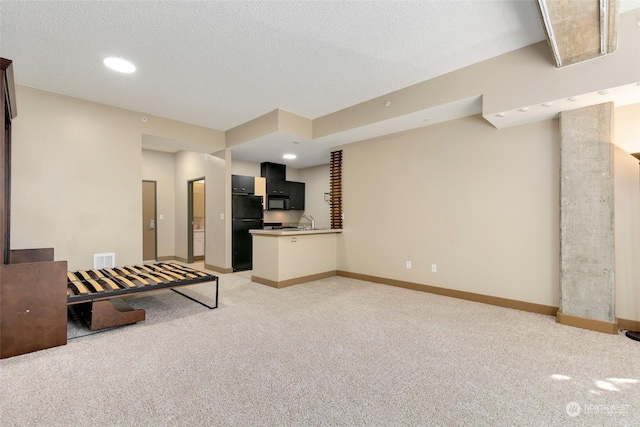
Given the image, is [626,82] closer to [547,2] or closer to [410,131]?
[547,2]

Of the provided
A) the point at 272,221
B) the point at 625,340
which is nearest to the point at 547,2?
the point at 625,340

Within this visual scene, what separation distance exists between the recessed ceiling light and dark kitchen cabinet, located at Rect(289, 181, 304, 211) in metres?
4.53

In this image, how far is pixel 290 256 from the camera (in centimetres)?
491

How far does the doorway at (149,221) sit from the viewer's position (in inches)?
287

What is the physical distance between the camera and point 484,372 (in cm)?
215

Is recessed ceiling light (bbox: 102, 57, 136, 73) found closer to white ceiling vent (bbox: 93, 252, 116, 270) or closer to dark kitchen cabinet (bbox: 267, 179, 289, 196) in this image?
white ceiling vent (bbox: 93, 252, 116, 270)

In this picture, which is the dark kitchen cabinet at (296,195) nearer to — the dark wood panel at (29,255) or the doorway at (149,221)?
the doorway at (149,221)

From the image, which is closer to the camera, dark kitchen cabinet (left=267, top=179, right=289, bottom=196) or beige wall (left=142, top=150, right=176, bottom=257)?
dark kitchen cabinet (left=267, top=179, right=289, bottom=196)

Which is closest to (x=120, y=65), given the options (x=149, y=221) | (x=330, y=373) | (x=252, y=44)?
(x=252, y=44)

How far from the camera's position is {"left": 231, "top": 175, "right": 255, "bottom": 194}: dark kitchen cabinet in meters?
6.23

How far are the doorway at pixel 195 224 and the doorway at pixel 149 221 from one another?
Answer: 37.8 inches

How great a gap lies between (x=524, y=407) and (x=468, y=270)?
245 cm

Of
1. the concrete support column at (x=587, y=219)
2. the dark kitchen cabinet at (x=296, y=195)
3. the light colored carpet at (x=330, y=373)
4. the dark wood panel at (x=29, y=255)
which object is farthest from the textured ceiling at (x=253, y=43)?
the dark kitchen cabinet at (x=296, y=195)

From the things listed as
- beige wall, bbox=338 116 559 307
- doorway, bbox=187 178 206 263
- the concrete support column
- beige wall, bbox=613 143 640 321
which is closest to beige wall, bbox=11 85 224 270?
doorway, bbox=187 178 206 263
